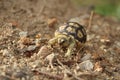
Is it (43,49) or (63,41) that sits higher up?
(63,41)

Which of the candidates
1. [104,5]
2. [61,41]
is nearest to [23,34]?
[61,41]

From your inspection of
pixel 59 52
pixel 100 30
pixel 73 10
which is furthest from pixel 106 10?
pixel 59 52

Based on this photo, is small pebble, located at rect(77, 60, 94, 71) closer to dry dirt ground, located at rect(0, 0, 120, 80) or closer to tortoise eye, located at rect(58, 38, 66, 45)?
dry dirt ground, located at rect(0, 0, 120, 80)

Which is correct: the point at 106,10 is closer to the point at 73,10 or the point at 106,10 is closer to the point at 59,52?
the point at 73,10

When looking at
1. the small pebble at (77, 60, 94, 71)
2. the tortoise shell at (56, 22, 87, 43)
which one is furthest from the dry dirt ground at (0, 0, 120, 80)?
the tortoise shell at (56, 22, 87, 43)

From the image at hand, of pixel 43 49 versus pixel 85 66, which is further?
pixel 43 49

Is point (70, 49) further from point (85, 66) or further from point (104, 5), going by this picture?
point (104, 5)

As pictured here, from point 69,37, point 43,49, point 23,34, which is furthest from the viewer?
point 23,34
